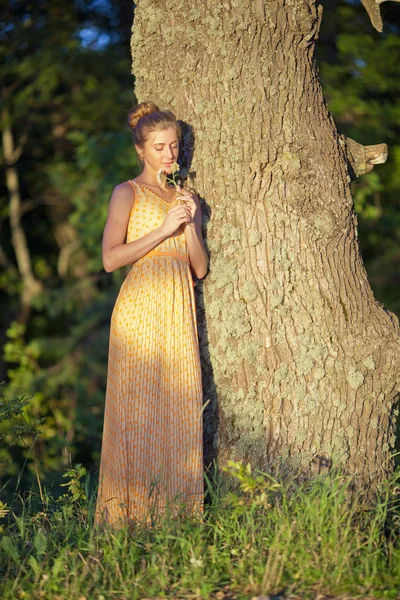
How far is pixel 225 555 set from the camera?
137 inches

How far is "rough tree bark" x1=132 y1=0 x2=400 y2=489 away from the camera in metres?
4.14

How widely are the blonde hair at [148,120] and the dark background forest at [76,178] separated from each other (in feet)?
8.77

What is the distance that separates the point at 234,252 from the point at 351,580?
1660 millimetres

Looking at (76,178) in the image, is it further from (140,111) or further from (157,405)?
(157,405)

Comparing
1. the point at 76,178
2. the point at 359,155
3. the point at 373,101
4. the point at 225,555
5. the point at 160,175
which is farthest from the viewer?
Answer: the point at 76,178

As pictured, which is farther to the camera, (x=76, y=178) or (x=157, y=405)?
(x=76, y=178)

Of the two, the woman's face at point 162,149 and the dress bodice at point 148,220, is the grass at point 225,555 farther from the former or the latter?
the woman's face at point 162,149

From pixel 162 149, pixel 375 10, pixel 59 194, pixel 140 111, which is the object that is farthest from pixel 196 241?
pixel 59 194

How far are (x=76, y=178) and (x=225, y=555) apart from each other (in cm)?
1184

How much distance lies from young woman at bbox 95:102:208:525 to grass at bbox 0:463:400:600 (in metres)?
0.25

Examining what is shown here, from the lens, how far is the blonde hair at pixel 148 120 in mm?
4082

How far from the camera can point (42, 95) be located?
14852mm

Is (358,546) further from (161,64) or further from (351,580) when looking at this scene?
(161,64)

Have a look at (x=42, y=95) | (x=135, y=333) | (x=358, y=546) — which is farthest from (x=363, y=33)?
(x=358, y=546)
